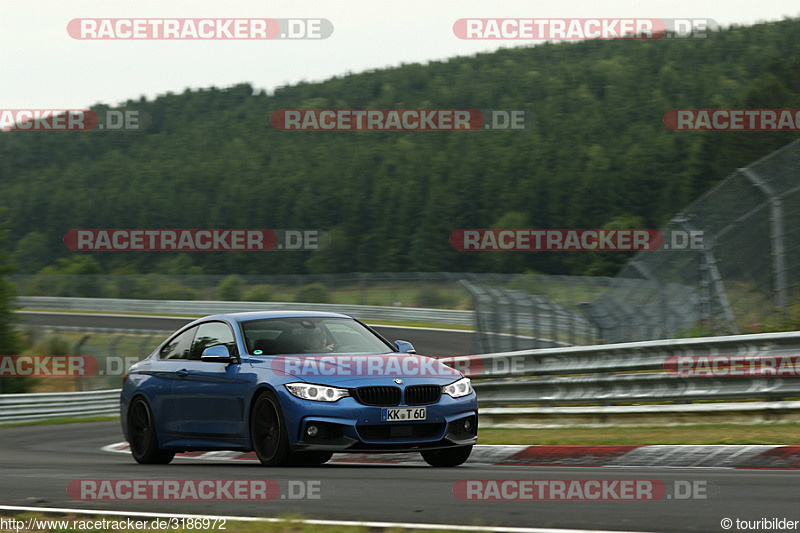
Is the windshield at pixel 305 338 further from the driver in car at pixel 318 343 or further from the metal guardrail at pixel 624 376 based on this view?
the metal guardrail at pixel 624 376

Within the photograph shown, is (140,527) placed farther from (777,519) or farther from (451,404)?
(451,404)

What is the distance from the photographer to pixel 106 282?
5109 cm

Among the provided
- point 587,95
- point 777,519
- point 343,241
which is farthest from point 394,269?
point 777,519

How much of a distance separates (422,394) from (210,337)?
2.40 meters

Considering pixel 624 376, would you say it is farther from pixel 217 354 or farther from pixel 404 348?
pixel 217 354

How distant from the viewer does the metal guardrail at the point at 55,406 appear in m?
25.2

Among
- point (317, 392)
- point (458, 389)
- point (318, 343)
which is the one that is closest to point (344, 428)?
point (317, 392)

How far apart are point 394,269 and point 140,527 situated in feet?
259

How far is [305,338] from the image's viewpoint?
9.58 metres

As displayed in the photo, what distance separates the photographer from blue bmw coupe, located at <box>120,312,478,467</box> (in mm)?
8492

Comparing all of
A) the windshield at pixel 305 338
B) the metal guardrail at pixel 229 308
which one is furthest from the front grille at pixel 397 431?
the metal guardrail at pixel 229 308

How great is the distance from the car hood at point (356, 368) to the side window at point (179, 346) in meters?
1.52

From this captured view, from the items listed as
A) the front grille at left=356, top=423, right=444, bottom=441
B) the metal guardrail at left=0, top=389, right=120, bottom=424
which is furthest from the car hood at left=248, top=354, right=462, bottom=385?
the metal guardrail at left=0, top=389, right=120, bottom=424

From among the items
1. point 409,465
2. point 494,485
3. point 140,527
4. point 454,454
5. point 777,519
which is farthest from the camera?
point 409,465
